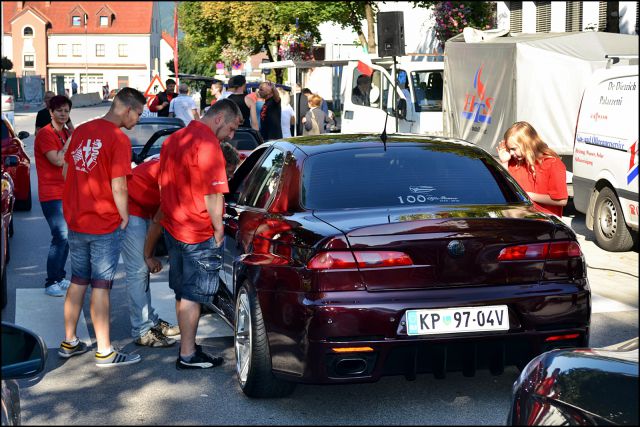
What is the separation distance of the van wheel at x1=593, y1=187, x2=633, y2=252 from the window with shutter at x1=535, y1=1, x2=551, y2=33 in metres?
11.7

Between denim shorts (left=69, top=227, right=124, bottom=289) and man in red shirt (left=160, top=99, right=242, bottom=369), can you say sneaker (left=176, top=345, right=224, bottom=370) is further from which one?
denim shorts (left=69, top=227, right=124, bottom=289)

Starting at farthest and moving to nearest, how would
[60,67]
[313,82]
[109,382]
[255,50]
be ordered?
[255,50], [313,82], [60,67], [109,382]

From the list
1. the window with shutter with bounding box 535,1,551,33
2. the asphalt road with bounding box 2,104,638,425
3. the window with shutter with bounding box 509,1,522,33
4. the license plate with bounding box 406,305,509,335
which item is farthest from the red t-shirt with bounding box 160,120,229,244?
the window with shutter with bounding box 509,1,522,33

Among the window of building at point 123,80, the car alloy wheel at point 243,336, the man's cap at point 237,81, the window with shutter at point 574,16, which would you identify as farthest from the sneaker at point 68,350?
the window of building at point 123,80

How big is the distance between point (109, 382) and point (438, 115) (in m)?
14.4

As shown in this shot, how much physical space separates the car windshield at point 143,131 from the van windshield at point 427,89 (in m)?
6.92

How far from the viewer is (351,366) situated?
Answer: 16.5ft

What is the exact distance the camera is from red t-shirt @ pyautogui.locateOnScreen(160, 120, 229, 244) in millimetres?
6000

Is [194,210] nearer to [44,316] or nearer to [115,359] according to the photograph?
[115,359]

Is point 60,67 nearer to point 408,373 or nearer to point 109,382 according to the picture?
point 109,382

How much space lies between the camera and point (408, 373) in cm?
505

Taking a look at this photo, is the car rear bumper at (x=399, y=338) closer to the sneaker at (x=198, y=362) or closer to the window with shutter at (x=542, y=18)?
the sneaker at (x=198, y=362)

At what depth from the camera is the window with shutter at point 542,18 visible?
23.5 m

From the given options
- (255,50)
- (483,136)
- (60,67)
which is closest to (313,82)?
(255,50)
